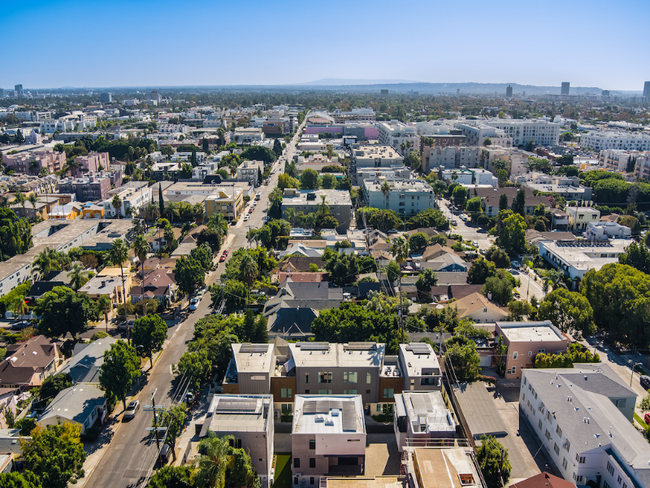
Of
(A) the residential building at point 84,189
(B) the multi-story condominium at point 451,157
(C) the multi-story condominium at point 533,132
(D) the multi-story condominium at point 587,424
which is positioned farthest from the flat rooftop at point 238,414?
(C) the multi-story condominium at point 533,132

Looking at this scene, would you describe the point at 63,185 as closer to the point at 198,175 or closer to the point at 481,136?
the point at 198,175

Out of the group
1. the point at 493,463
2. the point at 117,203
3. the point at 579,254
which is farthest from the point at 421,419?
the point at 117,203

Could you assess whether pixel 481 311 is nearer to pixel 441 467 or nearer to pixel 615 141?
pixel 441 467

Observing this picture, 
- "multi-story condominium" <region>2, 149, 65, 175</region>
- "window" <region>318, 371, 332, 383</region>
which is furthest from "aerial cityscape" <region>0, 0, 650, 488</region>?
"multi-story condominium" <region>2, 149, 65, 175</region>

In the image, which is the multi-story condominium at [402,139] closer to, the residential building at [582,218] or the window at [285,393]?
the residential building at [582,218]

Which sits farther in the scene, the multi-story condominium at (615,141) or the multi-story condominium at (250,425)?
the multi-story condominium at (615,141)

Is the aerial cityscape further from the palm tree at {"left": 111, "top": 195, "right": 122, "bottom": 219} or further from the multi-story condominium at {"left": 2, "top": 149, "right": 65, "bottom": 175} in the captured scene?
the multi-story condominium at {"left": 2, "top": 149, "right": 65, "bottom": 175}
